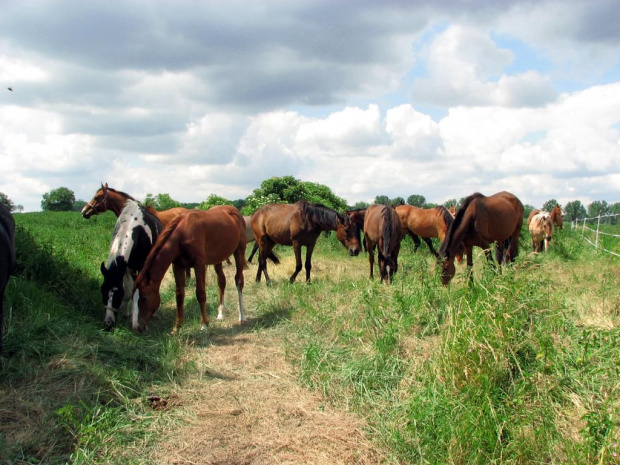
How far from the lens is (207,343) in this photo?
21.0 ft

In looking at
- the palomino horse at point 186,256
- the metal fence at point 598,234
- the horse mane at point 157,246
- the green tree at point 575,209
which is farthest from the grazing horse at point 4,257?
the green tree at point 575,209

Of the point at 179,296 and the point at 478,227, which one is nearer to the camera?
the point at 179,296

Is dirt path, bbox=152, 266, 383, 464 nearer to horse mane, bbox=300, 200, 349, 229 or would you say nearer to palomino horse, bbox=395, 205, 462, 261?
horse mane, bbox=300, 200, 349, 229

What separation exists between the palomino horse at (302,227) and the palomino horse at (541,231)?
7233 mm

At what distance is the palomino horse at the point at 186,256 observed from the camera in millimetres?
6418

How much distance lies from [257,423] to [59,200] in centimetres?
6871

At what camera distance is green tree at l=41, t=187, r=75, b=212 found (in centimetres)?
6353

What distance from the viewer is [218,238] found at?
25.2ft

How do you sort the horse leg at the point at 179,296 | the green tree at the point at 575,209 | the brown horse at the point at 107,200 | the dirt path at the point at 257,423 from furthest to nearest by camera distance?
the green tree at the point at 575,209 → the brown horse at the point at 107,200 → the horse leg at the point at 179,296 → the dirt path at the point at 257,423

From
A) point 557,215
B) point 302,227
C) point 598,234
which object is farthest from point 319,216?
point 557,215

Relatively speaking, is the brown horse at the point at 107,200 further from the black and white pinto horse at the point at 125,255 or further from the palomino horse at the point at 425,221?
the palomino horse at the point at 425,221

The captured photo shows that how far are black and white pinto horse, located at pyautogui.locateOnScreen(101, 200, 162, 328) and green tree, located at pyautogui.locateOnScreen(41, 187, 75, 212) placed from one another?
209 feet

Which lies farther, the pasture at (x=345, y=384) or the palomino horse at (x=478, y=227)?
the palomino horse at (x=478, y=227)

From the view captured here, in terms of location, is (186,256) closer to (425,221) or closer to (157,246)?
(157,246)
